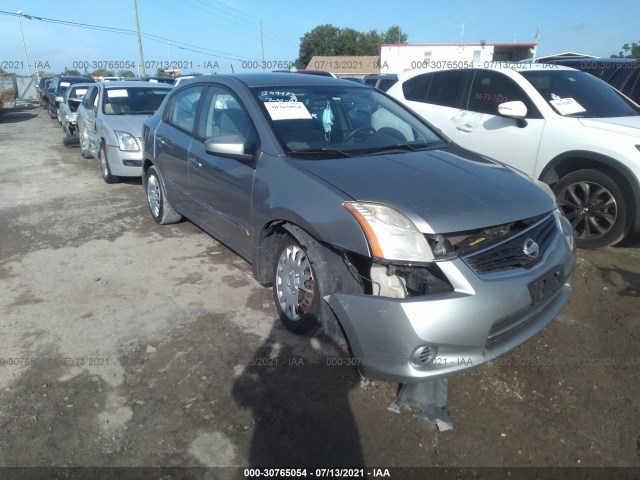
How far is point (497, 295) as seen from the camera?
2365 mm

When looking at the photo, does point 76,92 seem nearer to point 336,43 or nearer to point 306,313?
point 306,313

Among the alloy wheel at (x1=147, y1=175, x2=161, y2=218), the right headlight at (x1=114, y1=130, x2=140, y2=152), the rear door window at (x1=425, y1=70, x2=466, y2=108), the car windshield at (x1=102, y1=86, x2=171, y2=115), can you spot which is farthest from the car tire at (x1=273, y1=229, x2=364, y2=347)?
the car windshield at (x1=102, y1=86, x2=171, y2=115)

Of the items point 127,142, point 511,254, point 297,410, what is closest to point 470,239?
point 511,254

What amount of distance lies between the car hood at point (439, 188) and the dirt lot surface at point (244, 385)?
39.1 inches

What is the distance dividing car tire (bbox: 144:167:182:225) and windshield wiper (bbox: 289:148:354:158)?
2.54 metres

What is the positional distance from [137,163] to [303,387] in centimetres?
586

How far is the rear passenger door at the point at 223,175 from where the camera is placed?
3.52 metres

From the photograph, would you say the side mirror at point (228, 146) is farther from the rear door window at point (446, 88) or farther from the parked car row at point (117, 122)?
the parked car row at point (117, 122)

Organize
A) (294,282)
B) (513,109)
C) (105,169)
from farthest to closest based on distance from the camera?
(105,169)
(513,109)
(294,282)

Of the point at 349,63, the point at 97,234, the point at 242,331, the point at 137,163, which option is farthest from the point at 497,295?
the point at 349,63

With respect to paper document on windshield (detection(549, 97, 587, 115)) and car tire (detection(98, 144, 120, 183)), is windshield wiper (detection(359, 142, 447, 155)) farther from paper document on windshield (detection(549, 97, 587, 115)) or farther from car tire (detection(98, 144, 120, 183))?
car tire (detection(98, 144, 120, 183))

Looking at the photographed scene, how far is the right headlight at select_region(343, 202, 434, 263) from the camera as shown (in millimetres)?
2389

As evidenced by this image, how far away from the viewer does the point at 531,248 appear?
261 cm

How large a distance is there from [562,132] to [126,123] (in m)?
6.29
